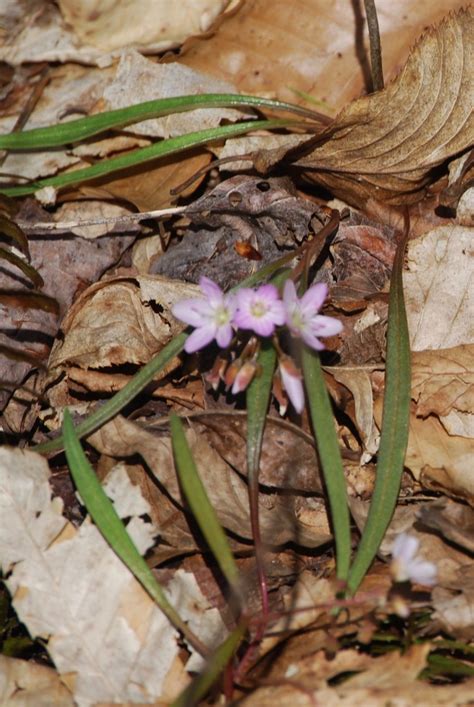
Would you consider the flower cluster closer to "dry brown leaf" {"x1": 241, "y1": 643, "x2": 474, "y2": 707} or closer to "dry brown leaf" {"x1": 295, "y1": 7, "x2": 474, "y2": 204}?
"dry brown leaf" {"x1": 241, "y1": 643, "x2": 474, "y2": 707}

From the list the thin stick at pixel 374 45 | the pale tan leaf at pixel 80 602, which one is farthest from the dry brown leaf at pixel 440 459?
the thin stick at pixel 374 45

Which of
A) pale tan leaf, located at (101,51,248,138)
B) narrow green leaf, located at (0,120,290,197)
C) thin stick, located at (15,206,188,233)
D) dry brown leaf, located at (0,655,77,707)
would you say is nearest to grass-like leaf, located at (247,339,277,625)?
dry brown leaf, located at (0,655,77,707)

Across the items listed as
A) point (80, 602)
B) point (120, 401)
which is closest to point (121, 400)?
point (120, 401)

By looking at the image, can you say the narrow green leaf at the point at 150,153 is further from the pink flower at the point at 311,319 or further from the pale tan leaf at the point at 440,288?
the pink flower at the point at 311,319

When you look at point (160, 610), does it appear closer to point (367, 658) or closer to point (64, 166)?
point (367, 658)

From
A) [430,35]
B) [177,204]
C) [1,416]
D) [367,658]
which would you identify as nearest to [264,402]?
[367,658]

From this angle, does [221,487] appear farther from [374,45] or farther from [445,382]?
[374,45]

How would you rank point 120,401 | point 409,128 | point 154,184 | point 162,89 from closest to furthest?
point 120,401 → point 409,128 → point 154,184 → point 162,89
